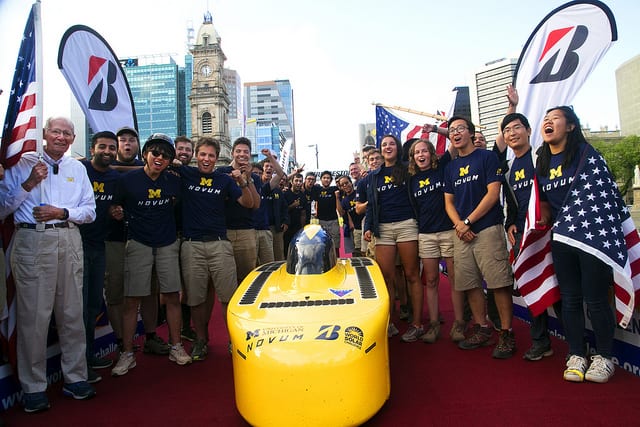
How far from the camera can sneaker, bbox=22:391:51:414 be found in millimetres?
2953

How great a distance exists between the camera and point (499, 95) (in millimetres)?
77312

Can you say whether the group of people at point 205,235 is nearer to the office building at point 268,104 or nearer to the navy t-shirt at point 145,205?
the navy t-shirt at point 145,205

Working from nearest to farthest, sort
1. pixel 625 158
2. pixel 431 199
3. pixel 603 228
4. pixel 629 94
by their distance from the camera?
1. pixel 603 228
2. pixel 431 199
3. pixel 625 158
4. pixel 629 94

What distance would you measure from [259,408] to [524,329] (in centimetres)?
349

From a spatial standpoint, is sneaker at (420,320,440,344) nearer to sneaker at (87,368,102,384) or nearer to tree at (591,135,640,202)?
sneaker at (87,368,102,384)

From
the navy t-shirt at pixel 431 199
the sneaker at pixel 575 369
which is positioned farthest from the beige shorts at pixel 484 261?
the sneaker at pixel 575 369

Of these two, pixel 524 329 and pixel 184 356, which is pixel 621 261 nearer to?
pixel 524 329

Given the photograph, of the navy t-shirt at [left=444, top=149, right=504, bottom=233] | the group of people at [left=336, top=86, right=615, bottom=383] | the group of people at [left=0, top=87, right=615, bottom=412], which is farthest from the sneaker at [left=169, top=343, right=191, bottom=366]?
the navy t-shirt at [left=444, top=149, right=504, bottom=233]

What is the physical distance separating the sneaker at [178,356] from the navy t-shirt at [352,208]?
429cm

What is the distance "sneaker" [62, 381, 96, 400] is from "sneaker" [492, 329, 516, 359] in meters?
3.37

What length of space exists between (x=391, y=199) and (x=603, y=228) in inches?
78.5

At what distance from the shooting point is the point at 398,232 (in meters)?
4.45

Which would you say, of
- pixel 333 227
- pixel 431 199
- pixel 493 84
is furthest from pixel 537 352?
pixel 493 84

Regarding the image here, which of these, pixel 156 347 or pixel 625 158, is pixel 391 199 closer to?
pixel 156 347
